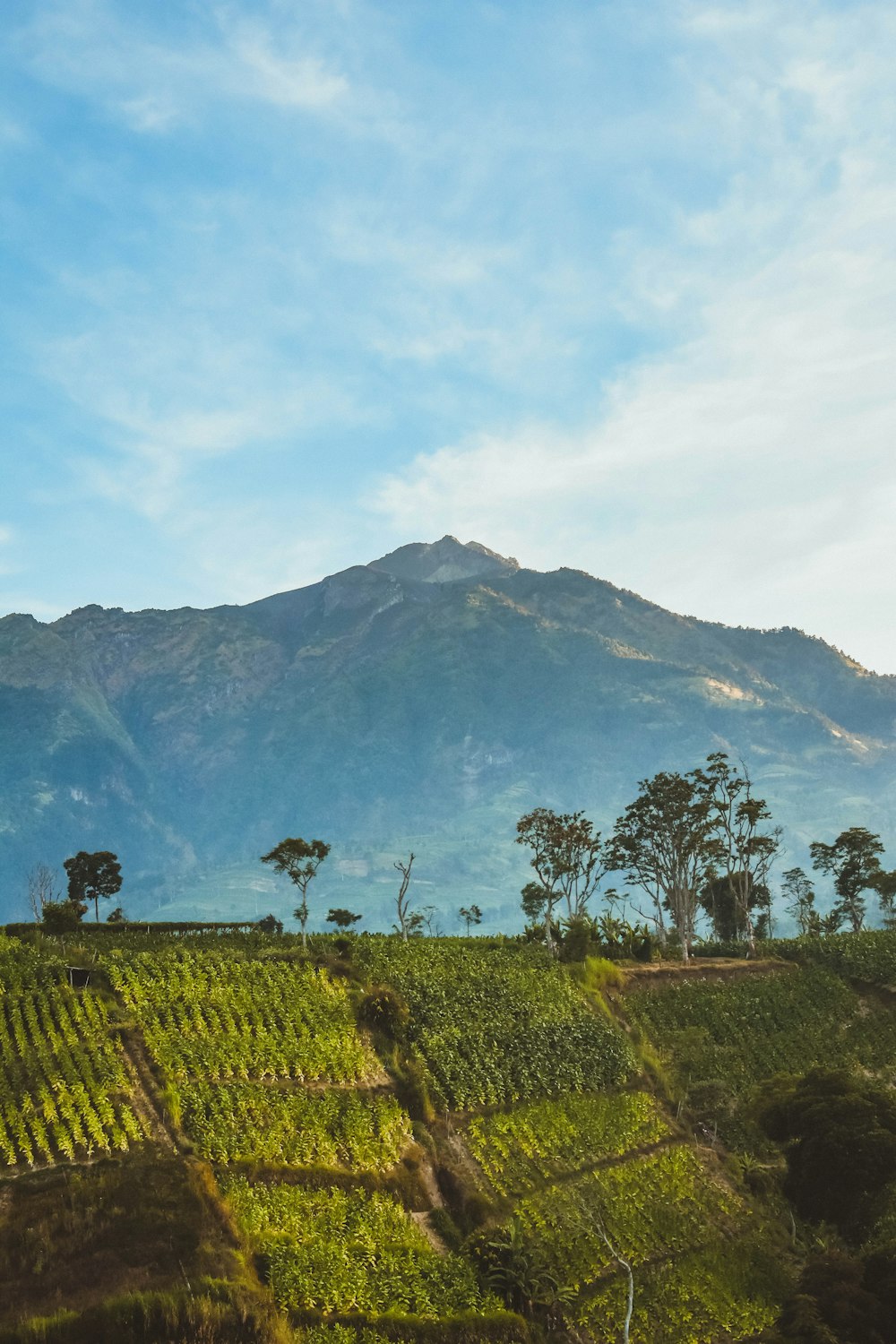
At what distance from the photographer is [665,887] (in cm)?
9431

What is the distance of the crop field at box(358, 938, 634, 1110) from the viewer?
47.8 m

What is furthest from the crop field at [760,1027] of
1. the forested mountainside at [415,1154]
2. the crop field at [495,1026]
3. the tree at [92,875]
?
the tree at [92,875]

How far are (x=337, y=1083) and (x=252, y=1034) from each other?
4514 mm

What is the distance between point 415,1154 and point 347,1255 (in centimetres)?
916

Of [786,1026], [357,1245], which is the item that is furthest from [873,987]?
[357,1245]

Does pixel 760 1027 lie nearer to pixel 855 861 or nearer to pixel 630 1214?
pixel 630 1214

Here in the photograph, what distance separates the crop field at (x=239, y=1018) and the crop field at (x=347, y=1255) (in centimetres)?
755

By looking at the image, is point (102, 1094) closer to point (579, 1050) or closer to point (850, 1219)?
point (579, 1050)

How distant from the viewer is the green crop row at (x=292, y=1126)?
3622 centimetres

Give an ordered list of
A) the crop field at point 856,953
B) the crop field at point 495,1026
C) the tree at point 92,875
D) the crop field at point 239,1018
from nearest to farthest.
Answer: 1. the crop field at point 239,1018
2. the crop field at point 495,1026
3. the crop field at point 856,953
4. the tree at point 92,875

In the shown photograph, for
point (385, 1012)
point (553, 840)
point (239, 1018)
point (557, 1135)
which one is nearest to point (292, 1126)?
point (239, 1018)

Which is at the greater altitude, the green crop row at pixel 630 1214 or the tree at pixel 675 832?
the tree at pixel 675 832

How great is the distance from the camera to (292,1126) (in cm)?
3834

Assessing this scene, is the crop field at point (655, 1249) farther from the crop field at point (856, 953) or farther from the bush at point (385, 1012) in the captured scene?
the crop field at point (856, 953)
